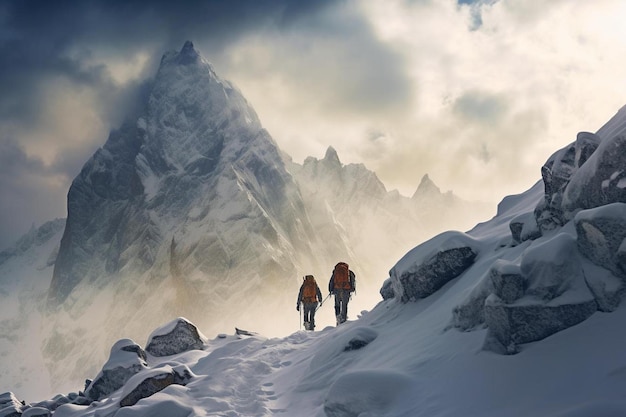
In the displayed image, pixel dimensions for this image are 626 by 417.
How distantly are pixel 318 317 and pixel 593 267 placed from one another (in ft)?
501

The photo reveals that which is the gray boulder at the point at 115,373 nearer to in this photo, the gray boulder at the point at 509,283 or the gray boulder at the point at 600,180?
the gray boulder at the point at 509,283

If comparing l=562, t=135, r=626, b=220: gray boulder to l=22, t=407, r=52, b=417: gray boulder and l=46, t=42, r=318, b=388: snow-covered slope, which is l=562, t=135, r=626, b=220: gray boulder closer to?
l=22, t=407, r=52, b=417: gray boulder

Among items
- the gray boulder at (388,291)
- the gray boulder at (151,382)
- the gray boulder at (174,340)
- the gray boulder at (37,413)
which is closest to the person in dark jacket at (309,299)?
the gray boulder at (174,340)

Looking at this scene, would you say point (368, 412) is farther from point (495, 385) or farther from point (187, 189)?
point (187, 189)

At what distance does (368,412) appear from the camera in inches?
310

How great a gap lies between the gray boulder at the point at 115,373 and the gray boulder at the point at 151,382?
4282mm

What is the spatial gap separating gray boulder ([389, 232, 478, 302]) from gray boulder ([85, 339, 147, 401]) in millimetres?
10292

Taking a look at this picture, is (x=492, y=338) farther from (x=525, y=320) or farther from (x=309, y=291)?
(x=309, y=291)

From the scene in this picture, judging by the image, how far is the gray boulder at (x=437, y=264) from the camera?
12562 millimetres

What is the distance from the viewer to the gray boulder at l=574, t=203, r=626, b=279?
7.34 meters

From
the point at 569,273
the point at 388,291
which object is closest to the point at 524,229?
the point at 569,273

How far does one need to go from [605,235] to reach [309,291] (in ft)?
54.8

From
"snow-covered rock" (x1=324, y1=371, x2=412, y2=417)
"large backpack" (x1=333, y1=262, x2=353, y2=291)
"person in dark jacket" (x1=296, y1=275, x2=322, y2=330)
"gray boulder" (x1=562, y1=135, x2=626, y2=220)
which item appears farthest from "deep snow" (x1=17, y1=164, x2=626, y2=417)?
"person in dark jacket" (x1=296, y1=275, x2=322, y2=330)

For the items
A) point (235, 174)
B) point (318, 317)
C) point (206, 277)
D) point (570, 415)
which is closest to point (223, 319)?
point (206, 277)
